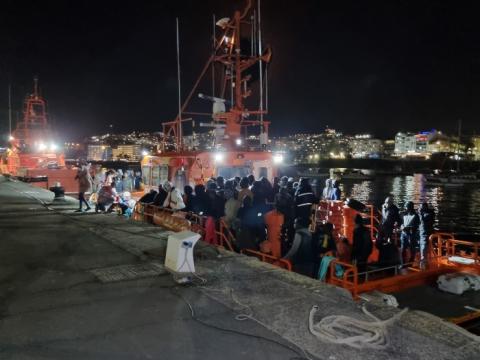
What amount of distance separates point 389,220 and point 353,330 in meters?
6.02

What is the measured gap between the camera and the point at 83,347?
3.84 m

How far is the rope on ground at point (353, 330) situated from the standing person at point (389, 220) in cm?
536

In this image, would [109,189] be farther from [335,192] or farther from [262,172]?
[335,192]

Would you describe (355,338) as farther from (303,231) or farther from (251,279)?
(303,231)

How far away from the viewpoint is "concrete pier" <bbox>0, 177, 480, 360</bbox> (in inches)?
151

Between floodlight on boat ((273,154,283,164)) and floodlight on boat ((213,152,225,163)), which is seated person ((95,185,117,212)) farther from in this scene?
floodlight on boat ((273,154,283,164))

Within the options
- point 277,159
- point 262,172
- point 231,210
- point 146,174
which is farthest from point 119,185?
point 231,210

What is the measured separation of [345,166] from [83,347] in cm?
13435

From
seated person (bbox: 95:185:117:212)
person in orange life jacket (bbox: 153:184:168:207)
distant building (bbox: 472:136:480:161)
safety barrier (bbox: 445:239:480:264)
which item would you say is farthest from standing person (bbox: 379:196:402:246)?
distant building (bbox: 472:136:480:161)

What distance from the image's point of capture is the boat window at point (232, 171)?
1234cm

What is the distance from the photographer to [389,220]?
9.79m

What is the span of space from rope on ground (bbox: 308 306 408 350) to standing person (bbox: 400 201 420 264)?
18.9 ft

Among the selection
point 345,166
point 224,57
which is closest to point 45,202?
point 224,57

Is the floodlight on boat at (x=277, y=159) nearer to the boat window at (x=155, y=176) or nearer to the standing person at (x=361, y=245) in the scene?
the boat window at (x=155, y=176)
